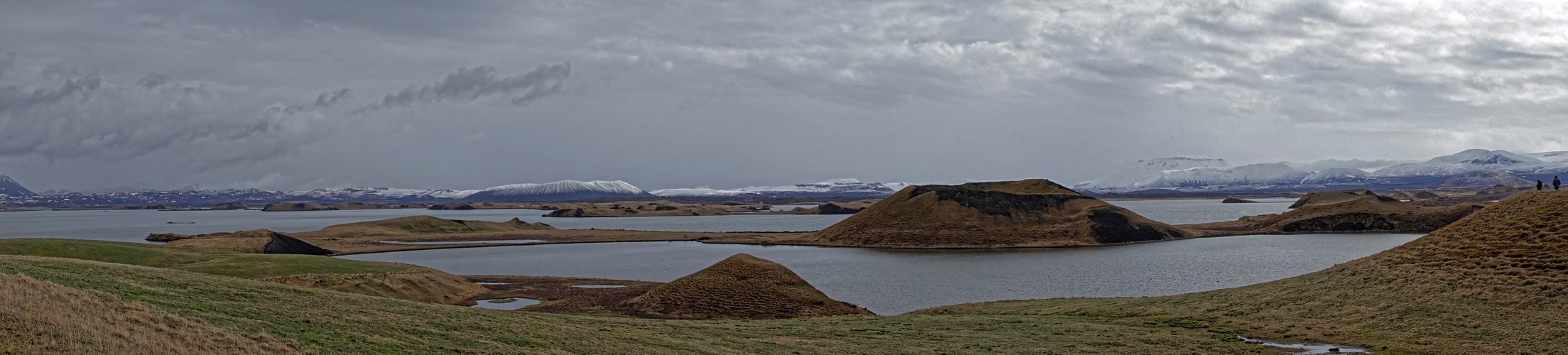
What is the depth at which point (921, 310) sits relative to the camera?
132ft

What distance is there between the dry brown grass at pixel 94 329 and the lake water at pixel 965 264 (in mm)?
Answer: 31746

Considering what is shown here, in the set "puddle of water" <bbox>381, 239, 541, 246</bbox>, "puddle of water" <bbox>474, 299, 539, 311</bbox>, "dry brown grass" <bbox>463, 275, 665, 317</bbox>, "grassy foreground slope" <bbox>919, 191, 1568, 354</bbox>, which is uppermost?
"grassy foreground slope" <bbox>919, 191, 1568, 354</bbox>

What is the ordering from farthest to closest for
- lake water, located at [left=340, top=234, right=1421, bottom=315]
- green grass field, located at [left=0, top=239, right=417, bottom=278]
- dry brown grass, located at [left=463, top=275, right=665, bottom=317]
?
lake water, located at [left=340, top=234, right=1421, bottom=315]
green grass field, located at [left=0, top=239, right=417, bottom=278]
dry brown grass, located at [left=463, top=275, right=665, bottom=317]

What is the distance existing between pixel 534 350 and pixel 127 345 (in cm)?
746

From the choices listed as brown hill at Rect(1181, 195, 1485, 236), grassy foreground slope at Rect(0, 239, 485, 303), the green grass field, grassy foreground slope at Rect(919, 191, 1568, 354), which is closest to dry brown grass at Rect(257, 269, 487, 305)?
grassy foreground slope at Rect(0, 239, 485, 303)

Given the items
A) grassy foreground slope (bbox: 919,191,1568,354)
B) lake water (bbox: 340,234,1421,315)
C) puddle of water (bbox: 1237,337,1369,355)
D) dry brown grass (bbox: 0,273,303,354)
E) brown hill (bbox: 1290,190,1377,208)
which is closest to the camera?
dry brown grass (bbox: 0,273,303,354)

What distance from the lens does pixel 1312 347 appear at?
24.6m

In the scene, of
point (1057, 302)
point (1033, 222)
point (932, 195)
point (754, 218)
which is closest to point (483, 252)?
point (932, 195)

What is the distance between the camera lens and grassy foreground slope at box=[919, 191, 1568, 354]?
78.7 feet

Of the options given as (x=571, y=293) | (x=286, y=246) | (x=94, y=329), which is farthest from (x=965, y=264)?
(x=94, y=329)

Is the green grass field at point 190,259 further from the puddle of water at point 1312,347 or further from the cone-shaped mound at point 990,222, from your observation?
the cone-shaped mound at point 990,222

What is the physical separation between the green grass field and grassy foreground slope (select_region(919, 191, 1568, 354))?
108 ft

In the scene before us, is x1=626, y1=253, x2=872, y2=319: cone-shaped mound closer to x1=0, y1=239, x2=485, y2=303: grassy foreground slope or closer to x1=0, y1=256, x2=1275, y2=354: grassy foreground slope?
x1=0, y1=256, x2=1275, y2=354: grassy foreground slope

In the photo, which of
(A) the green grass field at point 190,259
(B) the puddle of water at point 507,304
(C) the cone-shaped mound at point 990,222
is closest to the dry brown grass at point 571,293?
(B) the puddle of water at point 507,304
